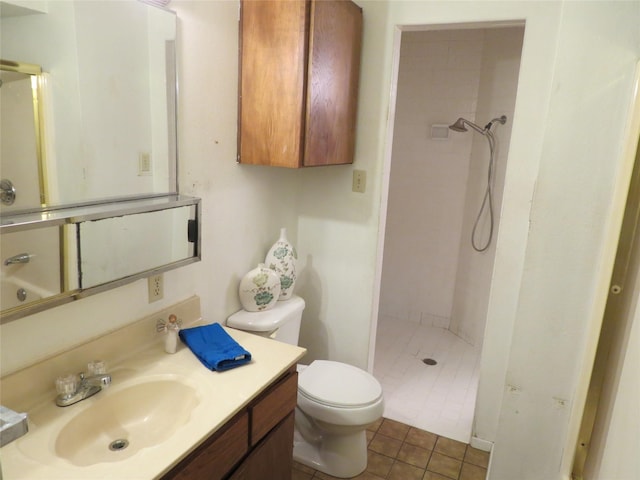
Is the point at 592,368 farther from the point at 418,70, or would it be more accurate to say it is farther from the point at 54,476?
the point at 418,70

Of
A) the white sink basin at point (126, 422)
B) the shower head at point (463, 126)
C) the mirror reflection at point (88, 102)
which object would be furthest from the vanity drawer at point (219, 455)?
the shower head at point (463, 126)

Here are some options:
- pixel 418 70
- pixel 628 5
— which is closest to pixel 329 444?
pixel 628 5

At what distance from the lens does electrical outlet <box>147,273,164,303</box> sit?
1526 mm

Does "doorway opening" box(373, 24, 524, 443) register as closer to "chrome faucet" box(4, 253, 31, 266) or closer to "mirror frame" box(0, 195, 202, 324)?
"mirror frame" box(0, 195, 202, 324)

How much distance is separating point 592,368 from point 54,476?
53.4 inches

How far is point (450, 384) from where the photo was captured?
2783 millimetres

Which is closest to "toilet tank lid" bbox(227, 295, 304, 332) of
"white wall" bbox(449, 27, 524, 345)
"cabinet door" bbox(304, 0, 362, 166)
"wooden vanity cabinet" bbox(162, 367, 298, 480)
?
"wooden vanity cabinet" bbox(162, 367, 298, 480)

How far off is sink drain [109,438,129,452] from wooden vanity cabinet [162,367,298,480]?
0.79ft

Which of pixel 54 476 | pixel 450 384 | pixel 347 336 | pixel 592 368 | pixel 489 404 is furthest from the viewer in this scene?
pixel 450 384

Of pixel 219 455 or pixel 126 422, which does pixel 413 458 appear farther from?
pixel 126 422

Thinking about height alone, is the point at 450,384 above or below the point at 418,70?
below

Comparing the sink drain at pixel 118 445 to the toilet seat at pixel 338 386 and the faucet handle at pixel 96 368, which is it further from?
the toilet seat at pixel 338 386

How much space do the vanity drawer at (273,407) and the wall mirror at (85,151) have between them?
0.53 m

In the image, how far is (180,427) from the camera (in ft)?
3.74
